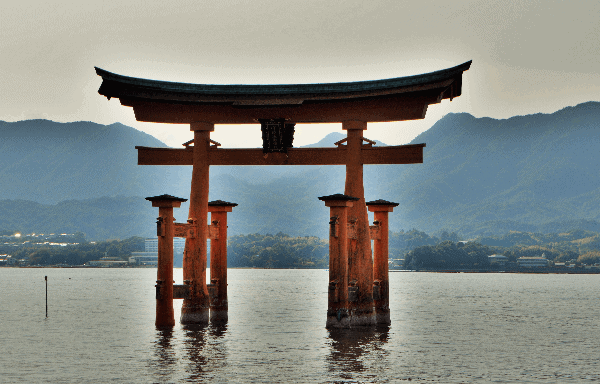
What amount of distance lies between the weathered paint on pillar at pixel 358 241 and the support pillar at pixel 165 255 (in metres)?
6.00

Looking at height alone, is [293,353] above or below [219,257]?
below

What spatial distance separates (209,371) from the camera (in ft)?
67.9

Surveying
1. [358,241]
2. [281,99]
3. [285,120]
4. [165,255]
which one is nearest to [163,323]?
[165,255]

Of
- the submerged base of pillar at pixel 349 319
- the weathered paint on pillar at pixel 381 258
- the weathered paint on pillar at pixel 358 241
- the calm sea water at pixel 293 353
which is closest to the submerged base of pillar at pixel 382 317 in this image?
the weathered paint on pillar at pixel 381 258

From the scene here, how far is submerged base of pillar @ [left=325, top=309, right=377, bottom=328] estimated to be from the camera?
23641 mm

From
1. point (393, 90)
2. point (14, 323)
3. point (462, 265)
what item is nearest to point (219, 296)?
point (393, 90)

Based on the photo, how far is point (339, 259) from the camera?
924 inches

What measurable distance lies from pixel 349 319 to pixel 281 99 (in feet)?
25.8

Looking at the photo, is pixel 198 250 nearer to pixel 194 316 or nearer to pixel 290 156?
pixel 194 316

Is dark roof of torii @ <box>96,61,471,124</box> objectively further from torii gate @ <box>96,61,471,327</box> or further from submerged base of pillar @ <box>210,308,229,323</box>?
submerged base of pillar @ <box>210,308,229,323</box>

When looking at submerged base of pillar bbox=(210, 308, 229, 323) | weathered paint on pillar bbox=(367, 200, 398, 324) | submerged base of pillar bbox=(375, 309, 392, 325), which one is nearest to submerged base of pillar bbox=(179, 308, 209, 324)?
submerged base of pillar bbox=(210, 308, 229, 323)

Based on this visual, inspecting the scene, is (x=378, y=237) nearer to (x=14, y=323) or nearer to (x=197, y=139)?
(x=197, y=139)

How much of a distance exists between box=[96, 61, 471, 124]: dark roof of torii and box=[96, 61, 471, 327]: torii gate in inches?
1.3

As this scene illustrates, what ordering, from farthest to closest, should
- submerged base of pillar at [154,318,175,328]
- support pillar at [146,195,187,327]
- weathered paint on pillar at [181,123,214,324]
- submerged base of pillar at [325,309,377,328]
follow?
weathered paint on pillar at [181,123,214,324], submerged base of pillar at [154,318,175,328], submerged base of pillar at [325,309,377,328], support pillar at [146,195,187,327]
